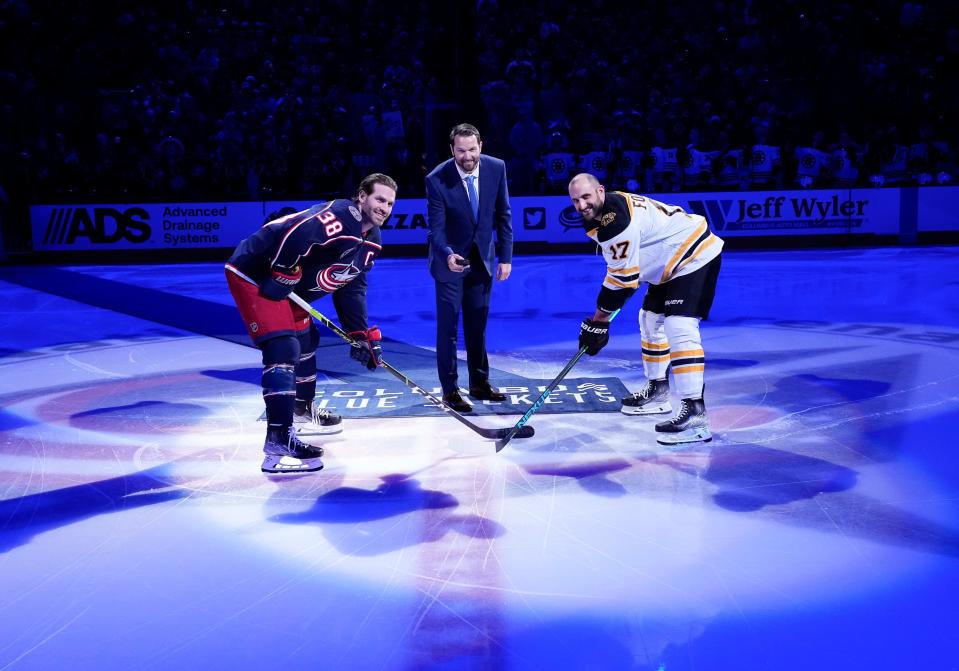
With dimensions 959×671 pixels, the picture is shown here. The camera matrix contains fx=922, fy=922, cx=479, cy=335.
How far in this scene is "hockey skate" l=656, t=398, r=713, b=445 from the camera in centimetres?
473

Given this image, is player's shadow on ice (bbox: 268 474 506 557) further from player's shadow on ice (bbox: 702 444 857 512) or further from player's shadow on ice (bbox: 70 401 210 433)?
player's shadow on ice (bbox: 70 401 210 433)

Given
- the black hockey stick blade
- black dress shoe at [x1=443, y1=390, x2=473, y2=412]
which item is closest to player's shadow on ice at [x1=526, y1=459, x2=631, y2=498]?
the black hockey stick blade

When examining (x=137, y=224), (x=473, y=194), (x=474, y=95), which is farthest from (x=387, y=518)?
(x=474, y=95)

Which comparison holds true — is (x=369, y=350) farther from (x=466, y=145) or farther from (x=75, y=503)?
(x=75, y=503)

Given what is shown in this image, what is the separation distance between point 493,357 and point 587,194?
274 cm

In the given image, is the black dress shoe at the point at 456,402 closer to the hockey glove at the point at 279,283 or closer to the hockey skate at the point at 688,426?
the hockey skate at the point at 688,426

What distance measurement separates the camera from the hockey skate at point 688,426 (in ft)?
15.5

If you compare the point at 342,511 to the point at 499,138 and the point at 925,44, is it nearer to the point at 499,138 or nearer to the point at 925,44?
the point at 499,138

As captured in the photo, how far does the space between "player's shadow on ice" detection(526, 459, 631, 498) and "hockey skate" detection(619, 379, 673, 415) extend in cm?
89

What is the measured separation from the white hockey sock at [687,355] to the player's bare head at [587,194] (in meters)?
0.72

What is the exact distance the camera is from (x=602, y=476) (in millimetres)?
4234

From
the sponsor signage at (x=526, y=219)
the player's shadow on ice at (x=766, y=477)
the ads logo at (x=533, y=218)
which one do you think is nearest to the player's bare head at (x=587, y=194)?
the player's shadow on ice at (x=766, y=477)

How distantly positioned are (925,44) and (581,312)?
44.3 feet

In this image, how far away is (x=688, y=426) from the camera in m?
4.77
